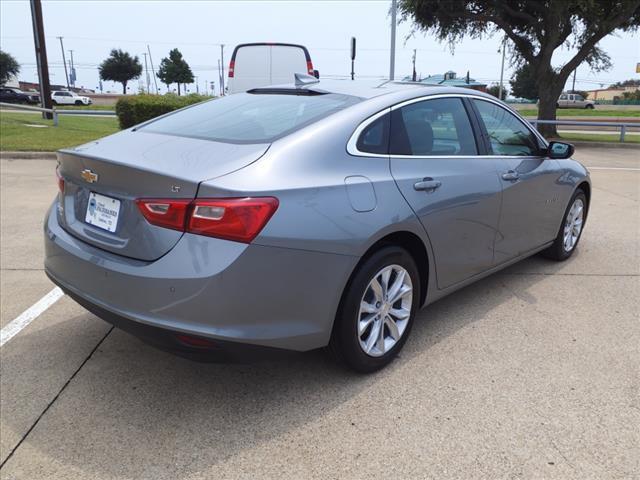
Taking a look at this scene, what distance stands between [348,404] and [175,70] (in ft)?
245

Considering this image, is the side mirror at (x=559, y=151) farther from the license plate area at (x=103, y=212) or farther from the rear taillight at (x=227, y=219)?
the license plate area at (x=103, y=212)

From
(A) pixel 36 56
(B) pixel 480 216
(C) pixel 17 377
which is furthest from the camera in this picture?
(A) pixel 36 56

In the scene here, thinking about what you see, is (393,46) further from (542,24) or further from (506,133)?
(506,133)

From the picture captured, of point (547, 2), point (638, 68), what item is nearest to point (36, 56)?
point (547, 2)

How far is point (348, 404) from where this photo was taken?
277 cm

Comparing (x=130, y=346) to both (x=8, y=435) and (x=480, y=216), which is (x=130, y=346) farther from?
(x=480, y=216)

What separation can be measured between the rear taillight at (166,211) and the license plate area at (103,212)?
0.75 ft

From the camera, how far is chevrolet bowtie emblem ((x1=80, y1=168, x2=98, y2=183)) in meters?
2.71

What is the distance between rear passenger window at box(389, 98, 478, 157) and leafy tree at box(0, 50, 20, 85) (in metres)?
83.2

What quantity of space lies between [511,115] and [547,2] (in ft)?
56.3

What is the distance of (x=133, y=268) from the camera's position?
243 centimetres

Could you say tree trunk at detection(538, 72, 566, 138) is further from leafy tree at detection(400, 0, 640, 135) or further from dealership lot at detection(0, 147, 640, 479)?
dealership lot at detection(0, 147, 640, 479)

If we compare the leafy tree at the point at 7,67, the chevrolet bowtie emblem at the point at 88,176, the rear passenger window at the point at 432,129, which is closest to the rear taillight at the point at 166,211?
the chevrolet bowtie emblem at the point at 88,176

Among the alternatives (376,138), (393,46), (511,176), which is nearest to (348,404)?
(376,138)
